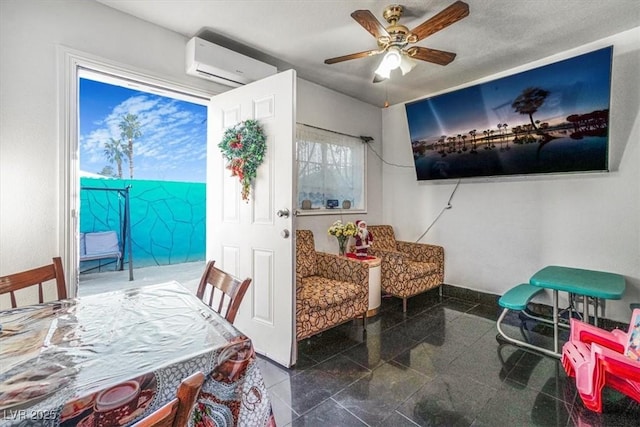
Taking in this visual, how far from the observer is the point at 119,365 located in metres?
0.83

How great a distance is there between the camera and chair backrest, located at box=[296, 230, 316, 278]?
9.78 ft

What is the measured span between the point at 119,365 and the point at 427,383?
182 cm

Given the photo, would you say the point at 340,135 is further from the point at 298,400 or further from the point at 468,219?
the point at 298,400

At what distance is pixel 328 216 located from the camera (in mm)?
3576

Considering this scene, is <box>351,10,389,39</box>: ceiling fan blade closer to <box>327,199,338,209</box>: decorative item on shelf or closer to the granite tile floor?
<box>327,199,338,209</box>: decorative item on shelf

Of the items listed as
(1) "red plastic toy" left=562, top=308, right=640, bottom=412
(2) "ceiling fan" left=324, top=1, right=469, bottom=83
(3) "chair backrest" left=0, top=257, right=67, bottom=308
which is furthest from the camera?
(2) "ceiling fan" left=324, top=1, right=469, bottom=83

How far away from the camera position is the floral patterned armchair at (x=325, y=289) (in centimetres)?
229

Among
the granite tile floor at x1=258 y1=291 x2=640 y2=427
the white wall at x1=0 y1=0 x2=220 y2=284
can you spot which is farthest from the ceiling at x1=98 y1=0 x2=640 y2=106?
the granite tile floor at x1=258 y1=291 x2=640 y2=427

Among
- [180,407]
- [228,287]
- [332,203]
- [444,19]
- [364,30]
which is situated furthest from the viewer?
[332,203]

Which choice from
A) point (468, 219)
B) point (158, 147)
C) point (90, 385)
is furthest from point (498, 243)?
point (158, 147)

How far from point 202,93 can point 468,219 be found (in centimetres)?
324

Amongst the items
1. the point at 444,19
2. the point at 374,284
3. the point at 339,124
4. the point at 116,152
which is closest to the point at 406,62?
the point at 444,19

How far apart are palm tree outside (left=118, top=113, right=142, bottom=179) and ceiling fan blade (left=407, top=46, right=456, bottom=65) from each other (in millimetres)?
3937

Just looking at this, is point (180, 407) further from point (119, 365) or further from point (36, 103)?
point (36, 103)
